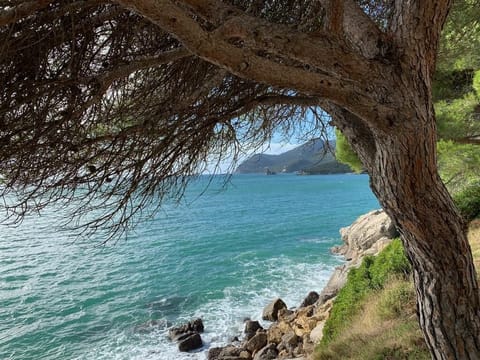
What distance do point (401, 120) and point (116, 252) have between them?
2066 centimetres

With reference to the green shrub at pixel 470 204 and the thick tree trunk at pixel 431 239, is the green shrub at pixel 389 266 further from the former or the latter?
the thick tree trunk at pixel 431 239

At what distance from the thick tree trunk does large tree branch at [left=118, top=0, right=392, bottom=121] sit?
340mm

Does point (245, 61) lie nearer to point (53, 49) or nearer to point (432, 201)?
point (432, 201)

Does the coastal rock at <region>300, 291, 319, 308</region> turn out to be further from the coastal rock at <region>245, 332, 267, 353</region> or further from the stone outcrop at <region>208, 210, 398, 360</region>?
the coastal rock at <region>245, 332, 267, 353</region>

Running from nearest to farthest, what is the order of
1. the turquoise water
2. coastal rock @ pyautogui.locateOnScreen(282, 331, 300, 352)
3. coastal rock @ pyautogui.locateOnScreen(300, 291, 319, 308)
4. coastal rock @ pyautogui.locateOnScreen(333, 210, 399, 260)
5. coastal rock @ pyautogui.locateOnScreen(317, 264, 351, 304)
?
coastal rock @ pyautogui.locateOnScreen(282, 331, 300, 352), coastal rock @ pyautogui.locateOnScreen(317, 264, 351, 304), the turquoise water, coastal rock @ pyautogui.locateOnScreen(300, 291, 319, 308), coastal rock @ pyautogui.locateOnScreen(333, 210, 399, 260)

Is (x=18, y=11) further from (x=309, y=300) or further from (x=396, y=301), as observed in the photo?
(x=309, y=300)

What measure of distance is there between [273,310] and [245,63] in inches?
426

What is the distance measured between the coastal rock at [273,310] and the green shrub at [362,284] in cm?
393

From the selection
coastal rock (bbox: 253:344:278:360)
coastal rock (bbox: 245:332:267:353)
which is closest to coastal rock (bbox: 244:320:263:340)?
coastal rock (bbox: 245:332:267:353)

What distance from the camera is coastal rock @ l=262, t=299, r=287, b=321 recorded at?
11.1m

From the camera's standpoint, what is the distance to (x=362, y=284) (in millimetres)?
7195

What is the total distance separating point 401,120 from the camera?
173 cm

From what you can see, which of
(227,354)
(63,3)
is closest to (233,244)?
(227,354)

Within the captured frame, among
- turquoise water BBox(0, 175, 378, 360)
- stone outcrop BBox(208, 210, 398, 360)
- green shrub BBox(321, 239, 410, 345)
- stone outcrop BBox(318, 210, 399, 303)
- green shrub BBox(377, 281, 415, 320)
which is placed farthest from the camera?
stone outcrop BBox(318, 210, 399, 303)
